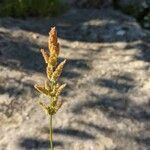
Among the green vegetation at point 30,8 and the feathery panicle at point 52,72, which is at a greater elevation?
the green vegetation at point 30,8

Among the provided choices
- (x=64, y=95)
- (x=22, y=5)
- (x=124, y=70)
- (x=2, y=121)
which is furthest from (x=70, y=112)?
(x=22, y=5)

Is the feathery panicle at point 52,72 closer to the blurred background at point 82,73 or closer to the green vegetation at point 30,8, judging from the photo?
the blurred background at point 82,73

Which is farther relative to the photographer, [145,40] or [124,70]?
[145,40]

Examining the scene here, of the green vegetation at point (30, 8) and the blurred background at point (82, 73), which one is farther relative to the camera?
the green vegetation at point (30, 8)

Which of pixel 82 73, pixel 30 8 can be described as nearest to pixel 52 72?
pixel 82 73

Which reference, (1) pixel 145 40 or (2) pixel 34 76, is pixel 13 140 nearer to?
(2) pixel 34 76

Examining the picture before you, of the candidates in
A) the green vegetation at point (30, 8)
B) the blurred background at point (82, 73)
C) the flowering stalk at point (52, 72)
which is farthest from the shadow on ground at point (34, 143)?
the green vegetation at point (30, 8)

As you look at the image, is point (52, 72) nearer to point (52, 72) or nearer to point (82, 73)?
point (52, 72)
